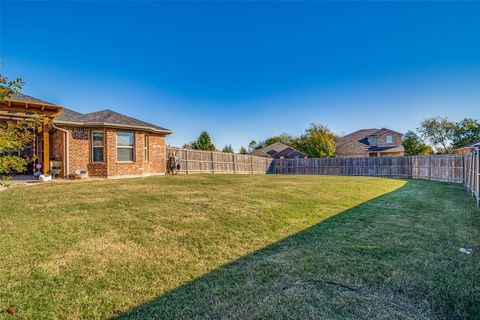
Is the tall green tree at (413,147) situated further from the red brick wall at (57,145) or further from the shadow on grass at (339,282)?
the red brick wall at (57,145)

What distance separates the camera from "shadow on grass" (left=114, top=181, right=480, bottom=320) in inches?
89.3

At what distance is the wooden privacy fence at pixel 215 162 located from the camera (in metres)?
17.3

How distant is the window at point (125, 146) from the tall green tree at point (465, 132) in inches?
1803

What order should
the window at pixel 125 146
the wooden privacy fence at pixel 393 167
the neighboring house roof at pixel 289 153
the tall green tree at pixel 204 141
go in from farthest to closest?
the neighboring house roof at pixel 289 153, the tall green tree at pixel 204 141, the wooden privacy fence at pixel 393 167, the window at pixel 125 146

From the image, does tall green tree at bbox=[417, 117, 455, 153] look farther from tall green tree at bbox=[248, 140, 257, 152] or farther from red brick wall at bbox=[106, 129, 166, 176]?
red brick wall at bbox=[106, 129, 166, 176]

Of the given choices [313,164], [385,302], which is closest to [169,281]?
[385,302]

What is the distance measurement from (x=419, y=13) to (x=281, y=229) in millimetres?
11794

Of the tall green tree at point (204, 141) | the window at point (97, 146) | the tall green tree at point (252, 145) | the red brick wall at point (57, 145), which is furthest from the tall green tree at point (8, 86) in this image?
the tall green tree at point (252, 145)

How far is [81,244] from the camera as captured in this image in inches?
147

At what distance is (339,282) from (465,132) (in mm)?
50218

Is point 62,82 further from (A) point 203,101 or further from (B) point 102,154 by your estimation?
(A) point 203,101

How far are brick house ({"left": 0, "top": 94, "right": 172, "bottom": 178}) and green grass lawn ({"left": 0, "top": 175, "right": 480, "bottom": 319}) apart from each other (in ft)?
19.2

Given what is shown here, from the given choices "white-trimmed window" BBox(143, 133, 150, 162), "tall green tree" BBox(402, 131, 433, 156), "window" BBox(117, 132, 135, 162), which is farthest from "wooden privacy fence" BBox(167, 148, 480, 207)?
"tall green tree" BBox(402, 131, 433, 156)

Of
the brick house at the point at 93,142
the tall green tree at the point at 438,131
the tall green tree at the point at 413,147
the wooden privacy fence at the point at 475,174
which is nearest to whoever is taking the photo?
the wooden privacy fence at the point at 475,174
